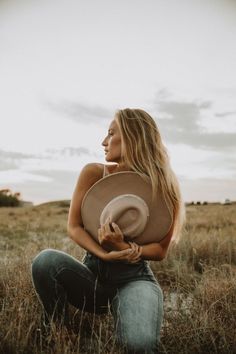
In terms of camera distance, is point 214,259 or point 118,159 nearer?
point 118,159

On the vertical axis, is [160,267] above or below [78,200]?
below

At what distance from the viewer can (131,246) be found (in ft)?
8.94

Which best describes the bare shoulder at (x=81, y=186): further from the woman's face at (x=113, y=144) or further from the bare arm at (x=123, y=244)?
the bare arm at (x=123, y=244)

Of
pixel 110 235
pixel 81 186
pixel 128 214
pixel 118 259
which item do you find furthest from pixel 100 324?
pixel 81 186

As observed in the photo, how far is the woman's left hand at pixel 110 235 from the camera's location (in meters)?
2.63

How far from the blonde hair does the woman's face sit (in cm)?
5

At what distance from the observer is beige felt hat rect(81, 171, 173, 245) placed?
2723 mm

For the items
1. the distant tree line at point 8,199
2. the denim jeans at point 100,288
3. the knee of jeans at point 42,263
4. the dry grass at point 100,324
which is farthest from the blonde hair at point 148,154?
the distant tree line at point 8,199

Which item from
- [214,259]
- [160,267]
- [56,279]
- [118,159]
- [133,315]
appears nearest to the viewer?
[133,315]

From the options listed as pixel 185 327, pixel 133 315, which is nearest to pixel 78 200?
pixel 133 315

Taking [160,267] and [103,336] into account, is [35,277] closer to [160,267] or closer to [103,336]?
[103,336]

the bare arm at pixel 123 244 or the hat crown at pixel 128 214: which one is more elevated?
the hat crown at pixel 128 214

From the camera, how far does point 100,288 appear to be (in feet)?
9.37

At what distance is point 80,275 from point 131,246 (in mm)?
387
